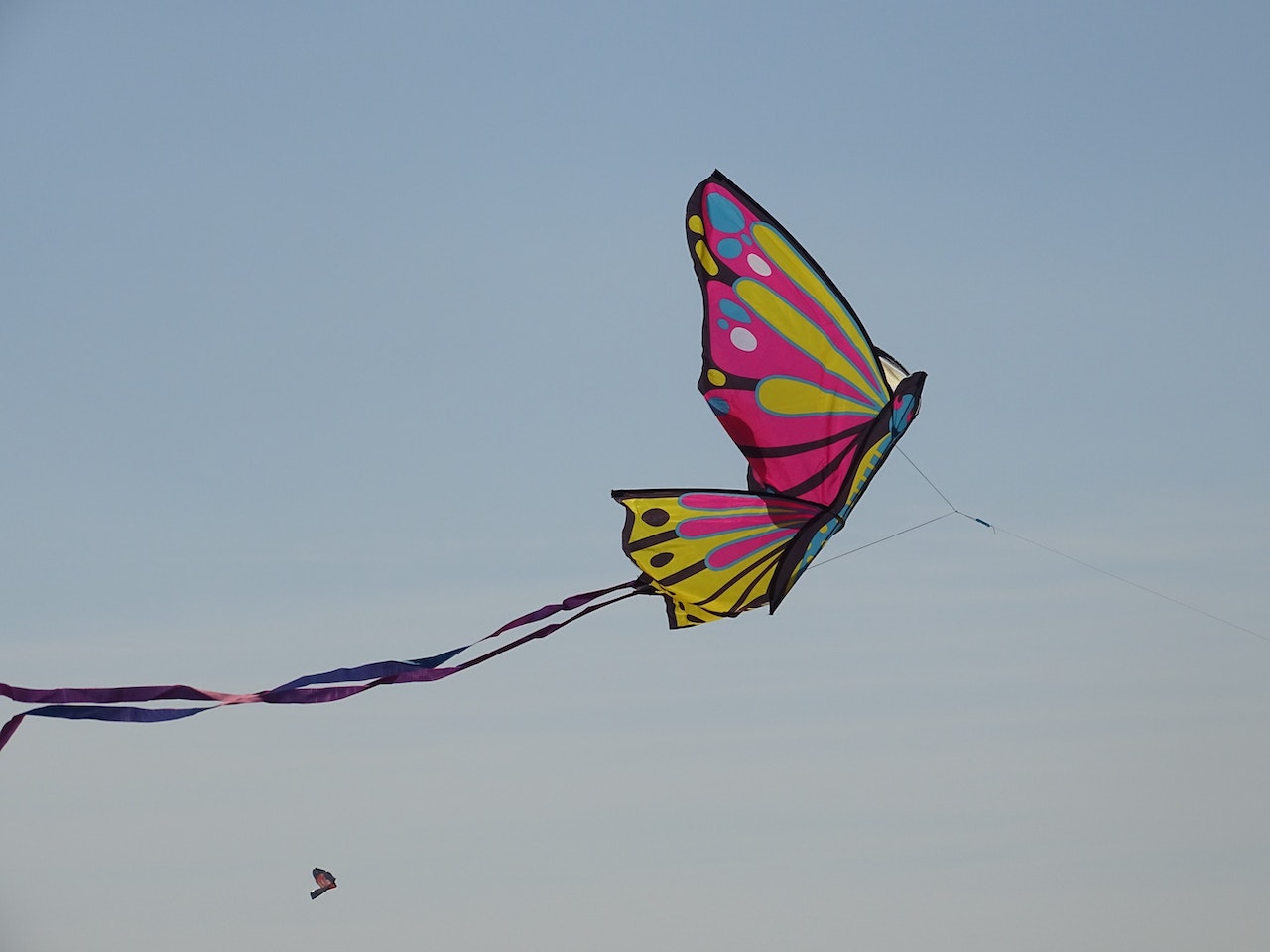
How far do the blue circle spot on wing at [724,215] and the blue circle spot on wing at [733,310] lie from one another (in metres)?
0.73

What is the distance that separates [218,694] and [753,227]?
23.2 ft

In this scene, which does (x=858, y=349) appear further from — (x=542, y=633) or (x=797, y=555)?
(x=542, y=633)

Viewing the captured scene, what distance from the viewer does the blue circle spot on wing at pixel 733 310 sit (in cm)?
1532

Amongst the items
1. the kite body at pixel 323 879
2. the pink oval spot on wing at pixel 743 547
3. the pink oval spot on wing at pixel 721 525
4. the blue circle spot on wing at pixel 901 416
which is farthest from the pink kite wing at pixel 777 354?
the kite body at pixel 323 879

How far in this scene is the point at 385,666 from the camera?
13164mm

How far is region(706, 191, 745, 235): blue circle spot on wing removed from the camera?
593 inches

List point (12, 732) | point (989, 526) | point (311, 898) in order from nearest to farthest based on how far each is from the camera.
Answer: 1. point (12, 732)
2. point (989, 526)
3. point (311, 898)

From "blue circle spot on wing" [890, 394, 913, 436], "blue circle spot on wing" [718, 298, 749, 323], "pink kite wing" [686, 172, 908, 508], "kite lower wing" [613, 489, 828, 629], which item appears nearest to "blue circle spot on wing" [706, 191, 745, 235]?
"pink kite wing" [686, 172, 908, 508]

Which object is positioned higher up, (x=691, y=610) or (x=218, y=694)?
(x=691, y=610)

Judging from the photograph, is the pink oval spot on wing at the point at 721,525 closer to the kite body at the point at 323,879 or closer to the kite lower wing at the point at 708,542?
the kite lower wing at the point at 708,542

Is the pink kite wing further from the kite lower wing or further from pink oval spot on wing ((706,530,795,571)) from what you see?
pink oval spot on wing ((706,530,795,571))

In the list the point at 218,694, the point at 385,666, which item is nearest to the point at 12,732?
the point at 218,694

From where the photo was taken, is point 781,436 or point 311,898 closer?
point 781,436

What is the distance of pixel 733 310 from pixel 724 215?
0.99 meters
